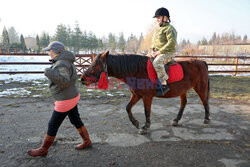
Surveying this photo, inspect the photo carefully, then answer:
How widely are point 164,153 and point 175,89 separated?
1.42 meters

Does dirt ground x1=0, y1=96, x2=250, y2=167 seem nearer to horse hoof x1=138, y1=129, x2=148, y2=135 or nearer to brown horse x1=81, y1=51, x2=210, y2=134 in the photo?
horse hoof x1=138, y1=129, x2=148, y2=135

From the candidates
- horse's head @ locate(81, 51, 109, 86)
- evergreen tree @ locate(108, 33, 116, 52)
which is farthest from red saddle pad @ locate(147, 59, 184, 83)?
evergreen tree @ locate(108, 33, 116, 52)

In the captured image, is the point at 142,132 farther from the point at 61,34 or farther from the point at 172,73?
the point at 61,34

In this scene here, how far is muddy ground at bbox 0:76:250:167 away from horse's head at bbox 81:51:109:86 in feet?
4.08

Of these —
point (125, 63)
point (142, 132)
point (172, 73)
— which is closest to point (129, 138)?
point (142, 132)

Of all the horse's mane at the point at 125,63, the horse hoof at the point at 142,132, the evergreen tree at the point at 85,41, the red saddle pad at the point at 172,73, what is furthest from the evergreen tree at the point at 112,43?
the horse hoof at the point at 142,132

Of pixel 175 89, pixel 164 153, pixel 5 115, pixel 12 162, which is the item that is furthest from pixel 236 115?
pixel 5 115

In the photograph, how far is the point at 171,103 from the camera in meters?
5.51

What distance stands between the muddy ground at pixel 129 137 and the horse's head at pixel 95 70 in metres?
1.24

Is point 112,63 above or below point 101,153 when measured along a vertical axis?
above

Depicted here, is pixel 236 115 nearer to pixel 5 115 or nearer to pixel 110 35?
pixel 5 115

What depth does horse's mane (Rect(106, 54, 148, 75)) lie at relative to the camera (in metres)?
3.03

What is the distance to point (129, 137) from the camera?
10.7 ft

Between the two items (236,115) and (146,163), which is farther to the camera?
(236,115)
